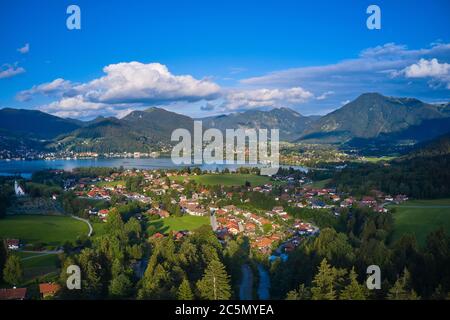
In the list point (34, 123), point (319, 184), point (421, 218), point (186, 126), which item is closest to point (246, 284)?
point (421, 218)

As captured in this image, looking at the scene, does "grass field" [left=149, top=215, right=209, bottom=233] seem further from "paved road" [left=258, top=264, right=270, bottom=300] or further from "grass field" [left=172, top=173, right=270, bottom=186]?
"grass field" [left=172, top=173, right=270, bottom=186]

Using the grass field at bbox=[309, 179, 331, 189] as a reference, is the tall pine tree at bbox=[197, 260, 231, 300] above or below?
below

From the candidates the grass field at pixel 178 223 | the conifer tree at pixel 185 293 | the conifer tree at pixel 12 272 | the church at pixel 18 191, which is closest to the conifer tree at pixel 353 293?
the conifer tree at pixel 185 293

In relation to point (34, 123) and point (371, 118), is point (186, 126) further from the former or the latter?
point (371, 118)

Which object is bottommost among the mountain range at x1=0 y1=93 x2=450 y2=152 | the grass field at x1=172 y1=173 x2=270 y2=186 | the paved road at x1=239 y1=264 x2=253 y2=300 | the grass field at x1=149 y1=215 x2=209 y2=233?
the paved road at x1=239 y1=264 x2=253 y2=300

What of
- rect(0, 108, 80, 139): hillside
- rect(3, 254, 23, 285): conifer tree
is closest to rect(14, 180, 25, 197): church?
rect(3, 254, 23, 285): conifer tree

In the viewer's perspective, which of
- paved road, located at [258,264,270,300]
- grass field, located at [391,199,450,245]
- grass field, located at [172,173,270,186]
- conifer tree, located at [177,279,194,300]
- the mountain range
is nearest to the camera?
conifer tree, located at [177,279,194,300]

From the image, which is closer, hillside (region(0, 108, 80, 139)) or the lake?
the lake
